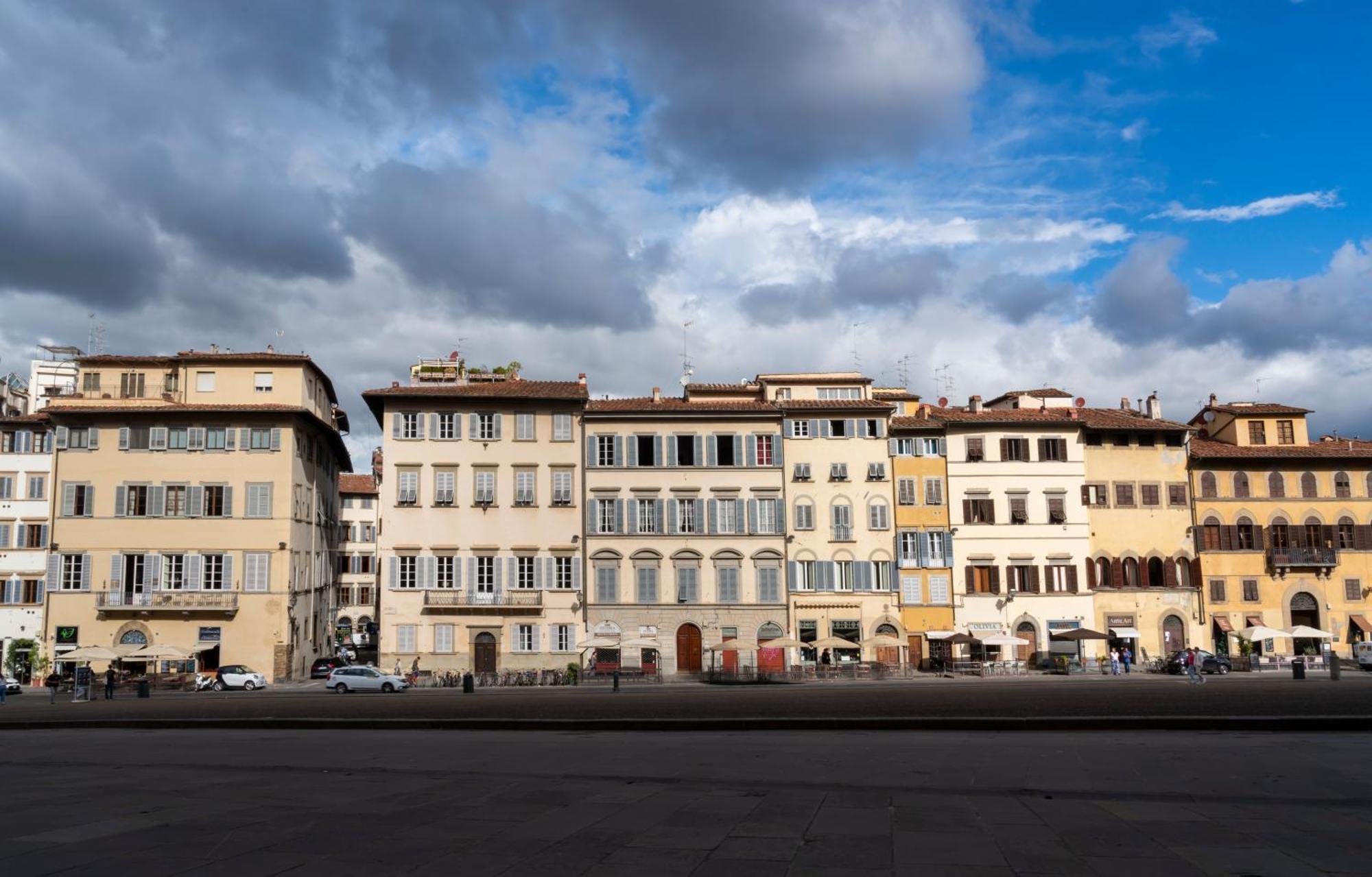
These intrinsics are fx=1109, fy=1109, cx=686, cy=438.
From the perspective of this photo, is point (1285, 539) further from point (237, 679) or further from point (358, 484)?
point (358, 484)

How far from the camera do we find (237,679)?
51.5 metres

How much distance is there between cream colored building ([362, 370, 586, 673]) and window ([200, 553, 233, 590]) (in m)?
7.39

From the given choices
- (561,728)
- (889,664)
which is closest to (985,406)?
(889,664)

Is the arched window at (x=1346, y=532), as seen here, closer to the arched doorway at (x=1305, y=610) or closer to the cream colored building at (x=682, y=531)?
the arched doorway at (x=1305, y=610)

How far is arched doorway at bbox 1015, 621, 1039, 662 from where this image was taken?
59.0 metres

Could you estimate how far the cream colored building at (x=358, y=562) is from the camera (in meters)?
95.1

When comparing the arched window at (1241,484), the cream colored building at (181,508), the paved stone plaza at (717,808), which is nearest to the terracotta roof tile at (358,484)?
the cream colored building at (181,508)

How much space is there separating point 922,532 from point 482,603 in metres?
23.3

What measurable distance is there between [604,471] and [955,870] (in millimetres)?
47605

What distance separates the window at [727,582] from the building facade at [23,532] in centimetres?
3365

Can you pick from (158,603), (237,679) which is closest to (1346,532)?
(237,679)

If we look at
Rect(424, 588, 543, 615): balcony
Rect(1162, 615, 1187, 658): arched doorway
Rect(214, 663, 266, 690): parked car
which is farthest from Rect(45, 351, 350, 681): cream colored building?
Rect(1162, 615, 1187, 658): arched doorway

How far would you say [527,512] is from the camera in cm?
5656

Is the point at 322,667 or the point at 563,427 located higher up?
the point at 563,427
